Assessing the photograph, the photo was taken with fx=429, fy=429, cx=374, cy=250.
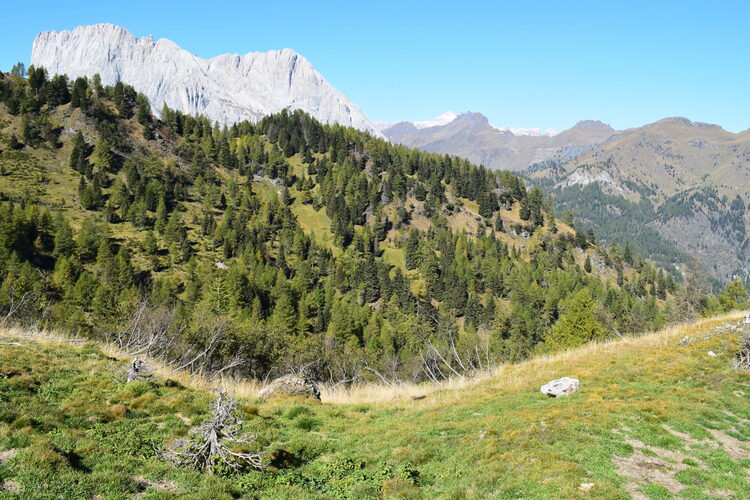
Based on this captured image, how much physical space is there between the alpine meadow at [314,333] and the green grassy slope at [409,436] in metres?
0.08

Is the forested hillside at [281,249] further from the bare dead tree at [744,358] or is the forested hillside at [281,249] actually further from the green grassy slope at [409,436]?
the bare dead tree at [744,358]

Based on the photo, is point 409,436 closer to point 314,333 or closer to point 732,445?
point 732,445

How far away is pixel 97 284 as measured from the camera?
88.6 metres

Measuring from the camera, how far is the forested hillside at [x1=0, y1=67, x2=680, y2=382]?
82750 mm

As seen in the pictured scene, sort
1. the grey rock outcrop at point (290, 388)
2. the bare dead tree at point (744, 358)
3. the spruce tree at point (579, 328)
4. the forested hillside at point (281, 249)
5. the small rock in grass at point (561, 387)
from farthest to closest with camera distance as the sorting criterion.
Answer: the forested hillside at point (281, 249)
the spruce tree at point (579, 328)
the grey rock outcrop at point (290, 388)
the bare dead tree at point (744, 358)
the small rock in grass at point (561, 387)

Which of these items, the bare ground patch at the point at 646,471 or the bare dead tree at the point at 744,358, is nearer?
the bare ground patch at the point at 646,471

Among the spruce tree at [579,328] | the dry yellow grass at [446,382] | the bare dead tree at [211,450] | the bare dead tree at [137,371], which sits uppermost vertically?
the bare dead tree at [137,371]

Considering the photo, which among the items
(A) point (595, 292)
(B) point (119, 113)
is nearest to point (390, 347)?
(A) point (595, 292)

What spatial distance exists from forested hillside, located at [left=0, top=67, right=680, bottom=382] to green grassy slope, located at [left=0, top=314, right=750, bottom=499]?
39817 millimetres

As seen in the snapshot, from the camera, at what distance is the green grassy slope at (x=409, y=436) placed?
9289 mm

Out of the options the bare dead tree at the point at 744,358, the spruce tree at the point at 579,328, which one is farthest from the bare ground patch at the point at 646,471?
the spruce tree at the point at 579,328

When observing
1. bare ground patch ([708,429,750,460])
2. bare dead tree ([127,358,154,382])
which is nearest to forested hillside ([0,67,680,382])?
bare dead tree ([127,358,154,382])

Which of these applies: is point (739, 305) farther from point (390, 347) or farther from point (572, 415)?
point (572, 415)

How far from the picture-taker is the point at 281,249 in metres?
135
